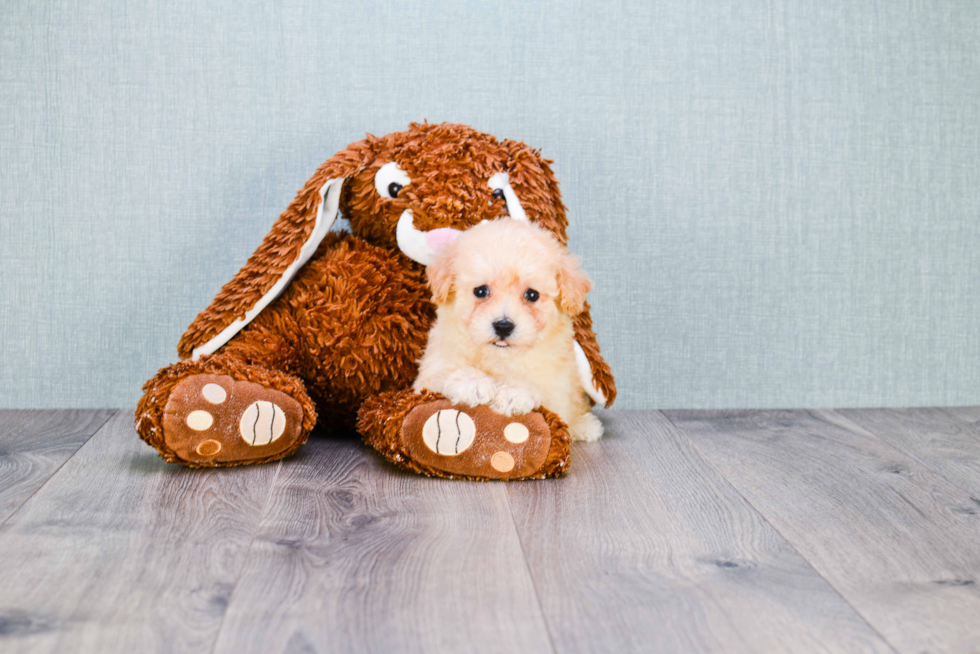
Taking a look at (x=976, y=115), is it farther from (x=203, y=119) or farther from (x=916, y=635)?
(x=203, y=119)

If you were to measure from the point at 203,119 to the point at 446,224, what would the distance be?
23.0 inches

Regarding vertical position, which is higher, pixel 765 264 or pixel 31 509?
pixel 765 264

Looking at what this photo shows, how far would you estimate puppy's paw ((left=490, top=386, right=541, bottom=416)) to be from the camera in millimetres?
1144

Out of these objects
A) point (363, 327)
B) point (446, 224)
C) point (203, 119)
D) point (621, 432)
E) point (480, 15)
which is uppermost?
point (480, 15)

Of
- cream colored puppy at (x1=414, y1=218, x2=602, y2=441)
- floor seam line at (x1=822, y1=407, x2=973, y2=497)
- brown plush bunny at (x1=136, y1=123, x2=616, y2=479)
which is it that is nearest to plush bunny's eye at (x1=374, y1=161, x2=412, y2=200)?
brown plush bunny at (x1=136, y1=123, x2=616, y2=479)

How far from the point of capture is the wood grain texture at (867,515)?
78 centimetres

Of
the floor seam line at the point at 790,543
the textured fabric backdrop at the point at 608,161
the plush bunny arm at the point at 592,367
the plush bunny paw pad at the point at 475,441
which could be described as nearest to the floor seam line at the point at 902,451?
the textured fabric backdrop at the point at 608,161

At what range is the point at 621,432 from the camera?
1.49m

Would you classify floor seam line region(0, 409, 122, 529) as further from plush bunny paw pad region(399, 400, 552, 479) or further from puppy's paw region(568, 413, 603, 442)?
puppy's paw region(568, 413, 603, 442)

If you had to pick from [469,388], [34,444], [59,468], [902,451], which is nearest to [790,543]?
[469,388]

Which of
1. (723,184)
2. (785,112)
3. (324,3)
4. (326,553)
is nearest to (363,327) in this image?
(326,553)

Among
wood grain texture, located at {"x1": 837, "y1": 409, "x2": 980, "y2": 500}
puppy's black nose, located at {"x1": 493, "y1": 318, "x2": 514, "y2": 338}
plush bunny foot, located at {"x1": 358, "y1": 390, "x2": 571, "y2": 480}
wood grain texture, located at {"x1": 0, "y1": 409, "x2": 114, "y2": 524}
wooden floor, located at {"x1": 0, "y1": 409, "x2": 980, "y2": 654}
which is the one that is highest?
puppy's black nose, located at {"x1": 493, "y1": 318, "x2": 514, "y2": 338}

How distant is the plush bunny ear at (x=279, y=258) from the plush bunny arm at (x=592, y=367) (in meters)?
0.44

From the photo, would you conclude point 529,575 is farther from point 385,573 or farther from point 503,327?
point 503,327
